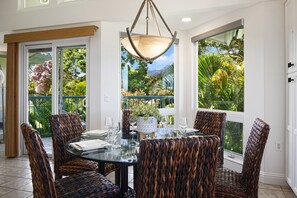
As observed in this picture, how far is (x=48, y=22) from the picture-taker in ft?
13.8

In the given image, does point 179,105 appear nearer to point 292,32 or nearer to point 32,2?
point 292,32

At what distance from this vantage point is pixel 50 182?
1.45m

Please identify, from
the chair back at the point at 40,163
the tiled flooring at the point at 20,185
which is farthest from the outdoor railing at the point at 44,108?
the chair back at the point at 40,163

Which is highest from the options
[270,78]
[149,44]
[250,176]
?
[149,44]

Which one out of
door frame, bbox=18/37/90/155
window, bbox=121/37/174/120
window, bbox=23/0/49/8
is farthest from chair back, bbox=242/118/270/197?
window, bbox=23/0/49/8

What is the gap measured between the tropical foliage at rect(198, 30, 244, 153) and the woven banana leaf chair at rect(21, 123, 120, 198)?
2520mm

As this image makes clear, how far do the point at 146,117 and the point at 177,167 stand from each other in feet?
3.42

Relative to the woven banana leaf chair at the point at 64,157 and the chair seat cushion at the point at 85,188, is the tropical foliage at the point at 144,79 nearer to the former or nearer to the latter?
the woven banana leaf chair at the point at 64,157

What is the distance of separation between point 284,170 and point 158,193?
2.59 metres

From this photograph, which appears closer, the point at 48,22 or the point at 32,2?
the point at 48,22

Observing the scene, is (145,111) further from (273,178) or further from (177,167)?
(273,178)

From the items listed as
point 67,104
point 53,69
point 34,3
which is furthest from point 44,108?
point 34,3

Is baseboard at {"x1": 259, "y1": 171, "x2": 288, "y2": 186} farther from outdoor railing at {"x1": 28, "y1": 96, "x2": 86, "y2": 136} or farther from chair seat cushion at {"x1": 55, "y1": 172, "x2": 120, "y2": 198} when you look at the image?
outdoor railing at {"x1": 28, "y1": 96, "x2": 86, "y2": 136}

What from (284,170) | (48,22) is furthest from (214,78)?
(48,22)
